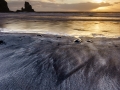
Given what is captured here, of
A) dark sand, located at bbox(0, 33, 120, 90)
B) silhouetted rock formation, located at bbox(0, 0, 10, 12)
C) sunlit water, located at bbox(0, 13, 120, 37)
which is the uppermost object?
dark sand, located at bbox(0, 33, 120, 90)

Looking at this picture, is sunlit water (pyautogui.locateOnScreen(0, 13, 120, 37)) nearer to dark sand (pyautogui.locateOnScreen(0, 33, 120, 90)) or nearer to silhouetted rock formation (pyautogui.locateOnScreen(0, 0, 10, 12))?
dark sand (pyautogui.locateOnScreen(0, 33, 120, 90))

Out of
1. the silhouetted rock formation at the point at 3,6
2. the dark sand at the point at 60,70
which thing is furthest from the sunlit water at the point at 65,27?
the silhouetted rock formation at the point at 3,6

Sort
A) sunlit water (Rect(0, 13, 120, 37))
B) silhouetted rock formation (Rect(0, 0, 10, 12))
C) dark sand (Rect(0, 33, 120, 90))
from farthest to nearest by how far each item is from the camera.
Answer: silhouetted rock formation (Rect(0, 0, 10, 12)), sunlit water (Rect(0, 13, 120, 37)), dark sand (Rect(0, 33, 120, 90))

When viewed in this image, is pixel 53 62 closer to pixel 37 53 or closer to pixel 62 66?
pixel 62 66

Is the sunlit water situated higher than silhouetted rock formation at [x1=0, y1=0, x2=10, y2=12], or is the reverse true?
the sunlit water

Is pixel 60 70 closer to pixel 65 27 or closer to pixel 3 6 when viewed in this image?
pixel 65 27

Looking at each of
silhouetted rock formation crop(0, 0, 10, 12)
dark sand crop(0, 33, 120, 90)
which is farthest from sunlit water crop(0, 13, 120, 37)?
silhouetted rock formation crop(0, 0, 10, 12)

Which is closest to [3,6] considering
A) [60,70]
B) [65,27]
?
[65,27]

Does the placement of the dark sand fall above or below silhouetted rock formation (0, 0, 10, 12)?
above

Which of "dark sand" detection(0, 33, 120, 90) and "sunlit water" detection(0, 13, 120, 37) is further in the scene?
"sunlit water" detection(0, 13, 120, 37)

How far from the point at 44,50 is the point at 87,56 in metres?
1.37

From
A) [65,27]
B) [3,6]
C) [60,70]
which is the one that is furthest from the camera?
[3,6]

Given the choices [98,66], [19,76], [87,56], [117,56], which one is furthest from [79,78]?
[117,56]

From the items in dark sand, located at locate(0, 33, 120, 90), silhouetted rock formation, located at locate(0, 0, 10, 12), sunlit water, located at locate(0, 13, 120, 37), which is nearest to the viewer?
dark sand, located at locate(0, 33, 120, 90)
